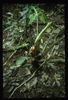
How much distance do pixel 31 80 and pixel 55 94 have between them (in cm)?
42

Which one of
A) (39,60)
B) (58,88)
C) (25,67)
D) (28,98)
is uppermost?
(39,60)

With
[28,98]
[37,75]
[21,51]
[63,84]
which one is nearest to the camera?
[28,98]

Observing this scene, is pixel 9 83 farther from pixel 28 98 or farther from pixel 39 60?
pixel 39 60

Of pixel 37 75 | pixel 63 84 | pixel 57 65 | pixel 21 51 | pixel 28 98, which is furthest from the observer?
pixel 21 51

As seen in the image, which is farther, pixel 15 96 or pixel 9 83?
pixel 9 83

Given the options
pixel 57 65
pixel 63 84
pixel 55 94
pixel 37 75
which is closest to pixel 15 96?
pixel 37 75

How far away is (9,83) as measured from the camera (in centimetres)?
127

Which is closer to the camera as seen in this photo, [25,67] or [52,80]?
[52,80]

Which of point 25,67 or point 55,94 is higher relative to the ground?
point 25,67

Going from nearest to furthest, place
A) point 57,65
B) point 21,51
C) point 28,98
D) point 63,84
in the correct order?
1. point 28,98
2. point 63,84
3. point 57,65
4. point 21,51

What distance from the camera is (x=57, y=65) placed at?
145 cm

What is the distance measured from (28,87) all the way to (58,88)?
47 centimetres

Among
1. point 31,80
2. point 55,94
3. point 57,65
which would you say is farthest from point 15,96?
point 57,65

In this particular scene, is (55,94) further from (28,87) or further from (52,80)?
(28,87)
